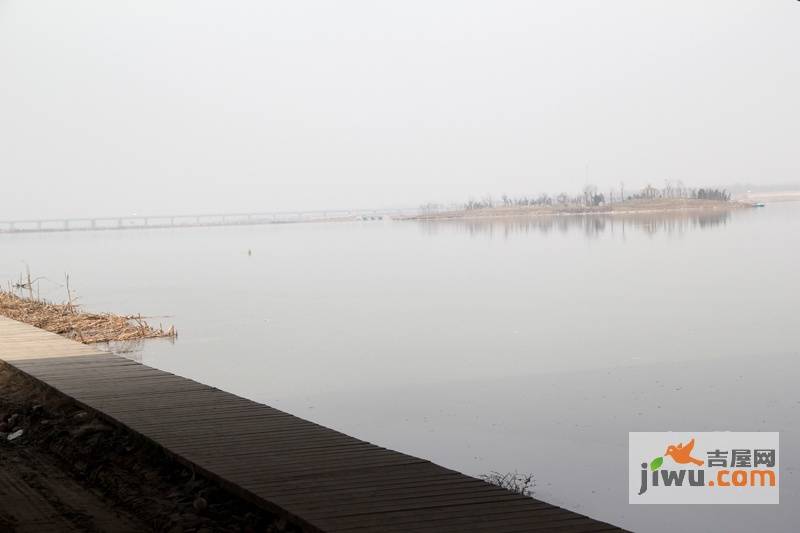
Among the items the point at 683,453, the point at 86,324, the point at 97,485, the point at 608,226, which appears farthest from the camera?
the point at 608,226

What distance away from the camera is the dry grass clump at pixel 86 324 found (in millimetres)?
9836

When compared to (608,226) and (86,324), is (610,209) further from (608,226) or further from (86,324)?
(86,324)

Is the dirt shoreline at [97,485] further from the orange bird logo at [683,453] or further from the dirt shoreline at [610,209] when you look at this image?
the dirt shoreline at [610,209]

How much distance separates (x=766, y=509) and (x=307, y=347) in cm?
567

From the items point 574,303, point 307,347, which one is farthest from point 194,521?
point 574,303

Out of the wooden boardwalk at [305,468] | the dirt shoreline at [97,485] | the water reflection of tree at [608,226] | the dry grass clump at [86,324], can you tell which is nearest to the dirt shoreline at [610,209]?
the water reflection of tree at [608,226]

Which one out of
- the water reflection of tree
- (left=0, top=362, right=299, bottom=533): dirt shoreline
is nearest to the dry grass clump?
(left=0, top=362, right=299, bottom=533): dirt shoreline

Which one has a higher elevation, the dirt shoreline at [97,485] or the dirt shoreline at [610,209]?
the dirt shoreline at [97,485]

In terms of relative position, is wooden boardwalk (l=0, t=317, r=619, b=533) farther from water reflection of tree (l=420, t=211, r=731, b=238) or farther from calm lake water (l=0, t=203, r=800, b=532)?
water reflection of tree (l=420, t=211, r=731, b=238)

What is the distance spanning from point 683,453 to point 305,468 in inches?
93.1

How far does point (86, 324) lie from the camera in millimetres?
10273

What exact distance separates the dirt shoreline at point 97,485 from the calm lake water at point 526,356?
157 cm

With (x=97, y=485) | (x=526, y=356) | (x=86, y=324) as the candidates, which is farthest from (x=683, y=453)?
(x=86, y=324)

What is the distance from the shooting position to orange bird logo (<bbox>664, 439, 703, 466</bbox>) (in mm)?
4777
